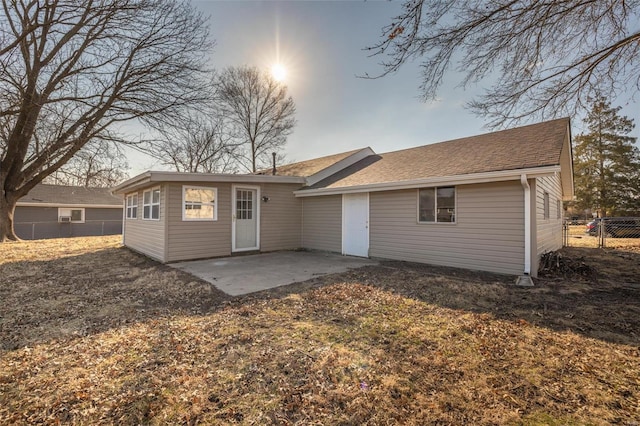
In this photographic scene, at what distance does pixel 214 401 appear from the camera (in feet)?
7.75

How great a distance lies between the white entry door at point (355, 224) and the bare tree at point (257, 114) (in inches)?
552

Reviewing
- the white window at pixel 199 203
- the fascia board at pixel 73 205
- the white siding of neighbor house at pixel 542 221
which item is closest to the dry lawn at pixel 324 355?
the white siding of neighbor house at pixel 542 221

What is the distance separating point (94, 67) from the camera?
33.7 feet

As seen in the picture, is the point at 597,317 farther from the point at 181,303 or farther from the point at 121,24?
the point at 121,24

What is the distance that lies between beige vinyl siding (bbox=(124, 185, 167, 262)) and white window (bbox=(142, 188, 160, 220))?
0.17m

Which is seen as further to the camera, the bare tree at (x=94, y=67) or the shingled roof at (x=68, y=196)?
the shingled roof at (x=68, y=196)

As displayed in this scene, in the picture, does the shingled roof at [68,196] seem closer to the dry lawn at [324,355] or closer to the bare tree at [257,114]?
the bare tree at [257,114]

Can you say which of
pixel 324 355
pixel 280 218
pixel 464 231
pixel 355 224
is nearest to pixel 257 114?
pixel 280 218

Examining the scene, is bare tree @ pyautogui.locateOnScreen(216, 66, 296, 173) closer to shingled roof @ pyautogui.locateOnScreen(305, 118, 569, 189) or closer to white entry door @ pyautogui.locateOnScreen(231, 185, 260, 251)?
shingled roof @ pyautogui.locateOnScreen(305, 118, 569, 189)

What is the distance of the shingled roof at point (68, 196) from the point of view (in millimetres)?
19775

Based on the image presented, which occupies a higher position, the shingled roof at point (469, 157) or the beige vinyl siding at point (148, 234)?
the shingled roof at point (469, 157)

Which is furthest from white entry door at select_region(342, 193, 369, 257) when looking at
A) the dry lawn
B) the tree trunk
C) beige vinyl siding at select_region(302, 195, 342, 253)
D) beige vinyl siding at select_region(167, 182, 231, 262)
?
the tree trunk

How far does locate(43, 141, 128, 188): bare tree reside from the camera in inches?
478

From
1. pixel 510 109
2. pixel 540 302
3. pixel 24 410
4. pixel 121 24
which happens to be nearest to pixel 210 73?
pixel 121 24
